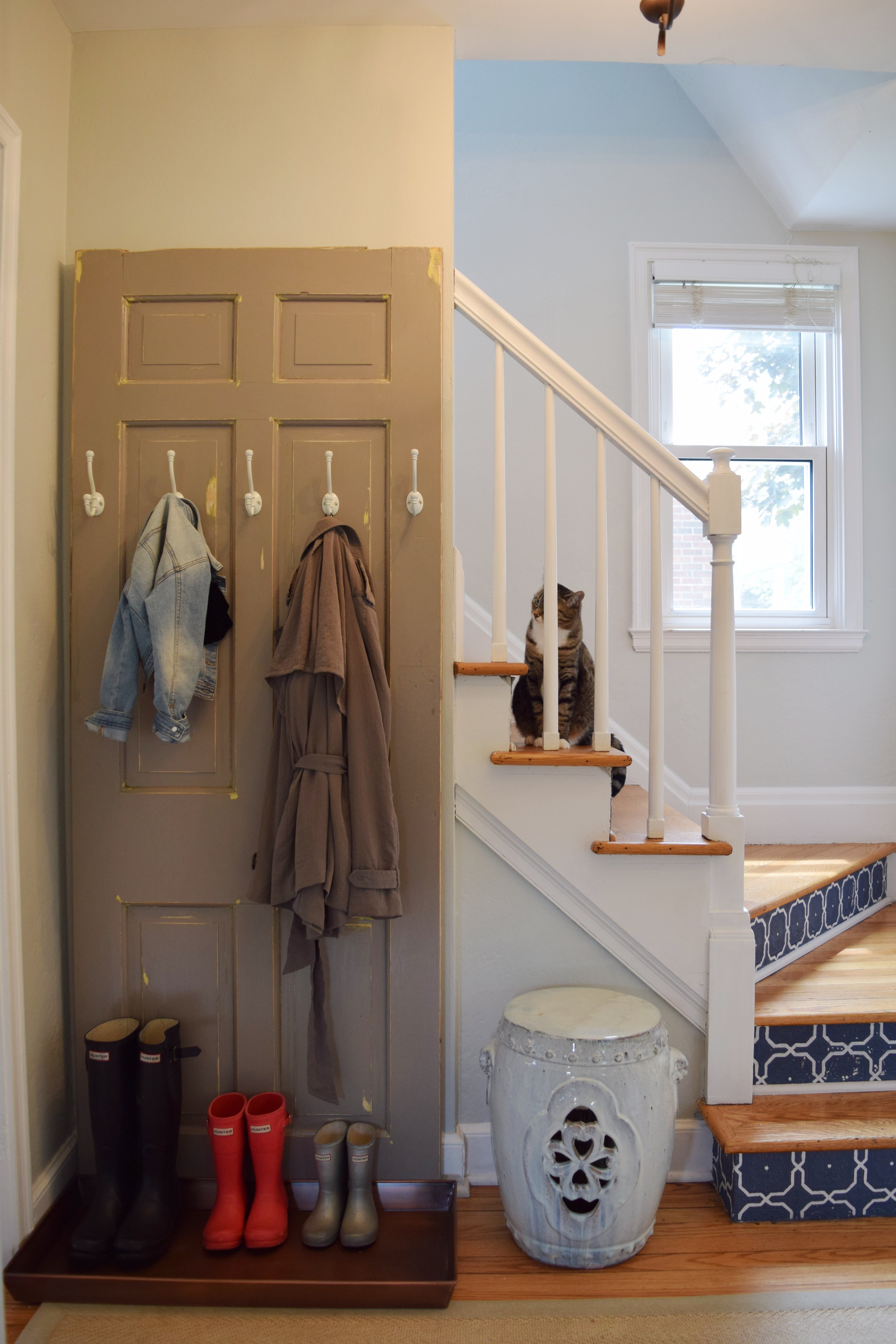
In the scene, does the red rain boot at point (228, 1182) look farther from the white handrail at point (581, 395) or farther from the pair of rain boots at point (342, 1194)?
the white handrail at point (581, 395)

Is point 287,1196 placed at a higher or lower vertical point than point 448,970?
lower

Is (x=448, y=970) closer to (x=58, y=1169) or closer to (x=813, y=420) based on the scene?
(x=58, y=1169)

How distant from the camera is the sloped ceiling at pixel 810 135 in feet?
7.41

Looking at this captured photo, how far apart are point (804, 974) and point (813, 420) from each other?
1.94 metres

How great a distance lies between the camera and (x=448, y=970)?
1.84 metres

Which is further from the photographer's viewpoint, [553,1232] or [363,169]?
[363,169]

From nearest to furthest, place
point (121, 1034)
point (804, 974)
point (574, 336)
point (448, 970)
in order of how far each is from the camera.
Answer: point (121, 1034) < point (448, 970) < point (804, 974) < point (574, 336)

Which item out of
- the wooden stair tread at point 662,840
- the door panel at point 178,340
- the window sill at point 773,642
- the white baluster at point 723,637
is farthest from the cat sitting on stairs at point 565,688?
the door panel at point 178,340

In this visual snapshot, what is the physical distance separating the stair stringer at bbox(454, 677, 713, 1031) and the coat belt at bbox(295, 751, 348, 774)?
296 millimetres

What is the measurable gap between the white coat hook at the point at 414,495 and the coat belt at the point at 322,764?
0.56 m

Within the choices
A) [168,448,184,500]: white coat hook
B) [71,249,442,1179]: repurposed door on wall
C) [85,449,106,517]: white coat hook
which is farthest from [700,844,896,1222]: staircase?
[85,449,106,517]: white coat hook

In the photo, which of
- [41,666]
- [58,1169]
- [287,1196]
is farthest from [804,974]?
[41,666]

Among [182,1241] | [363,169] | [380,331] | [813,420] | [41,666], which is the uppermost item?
[363,169]

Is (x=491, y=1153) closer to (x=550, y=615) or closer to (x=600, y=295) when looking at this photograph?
(x=550, y=615)
